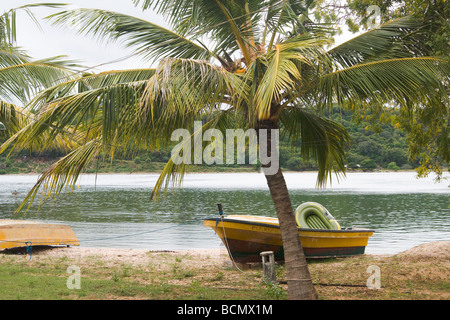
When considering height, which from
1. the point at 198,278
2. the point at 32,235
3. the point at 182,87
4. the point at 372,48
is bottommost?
the point at 198,278

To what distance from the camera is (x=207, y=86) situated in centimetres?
651

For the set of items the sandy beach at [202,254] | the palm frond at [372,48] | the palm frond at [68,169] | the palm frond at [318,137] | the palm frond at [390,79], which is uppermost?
the palm frond at [372,48]

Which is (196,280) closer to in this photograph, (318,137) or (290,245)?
(290,245)

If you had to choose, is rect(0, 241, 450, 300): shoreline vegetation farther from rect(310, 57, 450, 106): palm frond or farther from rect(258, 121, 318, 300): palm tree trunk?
rect(310, 57, 450, 106): palm frond

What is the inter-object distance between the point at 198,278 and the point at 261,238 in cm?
222

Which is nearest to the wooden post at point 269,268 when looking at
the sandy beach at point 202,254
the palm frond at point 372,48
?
the palm frond at point 372,48

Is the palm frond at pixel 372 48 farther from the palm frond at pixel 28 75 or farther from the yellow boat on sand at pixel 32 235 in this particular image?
the yellow boat on sand at pixel 32 235

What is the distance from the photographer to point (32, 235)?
46.4 ft

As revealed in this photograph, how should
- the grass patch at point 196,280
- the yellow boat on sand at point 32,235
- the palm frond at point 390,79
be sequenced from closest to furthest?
the palm frond at point 390,79 < the grass patch at point 196,280 < the yellow boat on sand at point 32,235

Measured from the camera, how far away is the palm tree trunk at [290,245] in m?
7.40

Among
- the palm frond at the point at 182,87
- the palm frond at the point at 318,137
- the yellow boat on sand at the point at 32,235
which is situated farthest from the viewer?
the yellow boat on sand at the point at 32,235

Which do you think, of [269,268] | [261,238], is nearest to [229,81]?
[269,268]

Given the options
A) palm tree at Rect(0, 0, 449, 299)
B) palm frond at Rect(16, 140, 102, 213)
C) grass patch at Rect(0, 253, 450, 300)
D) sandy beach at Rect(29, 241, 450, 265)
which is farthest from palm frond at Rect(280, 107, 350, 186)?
sandy beach at Rect(29, 241, 450, 265)
